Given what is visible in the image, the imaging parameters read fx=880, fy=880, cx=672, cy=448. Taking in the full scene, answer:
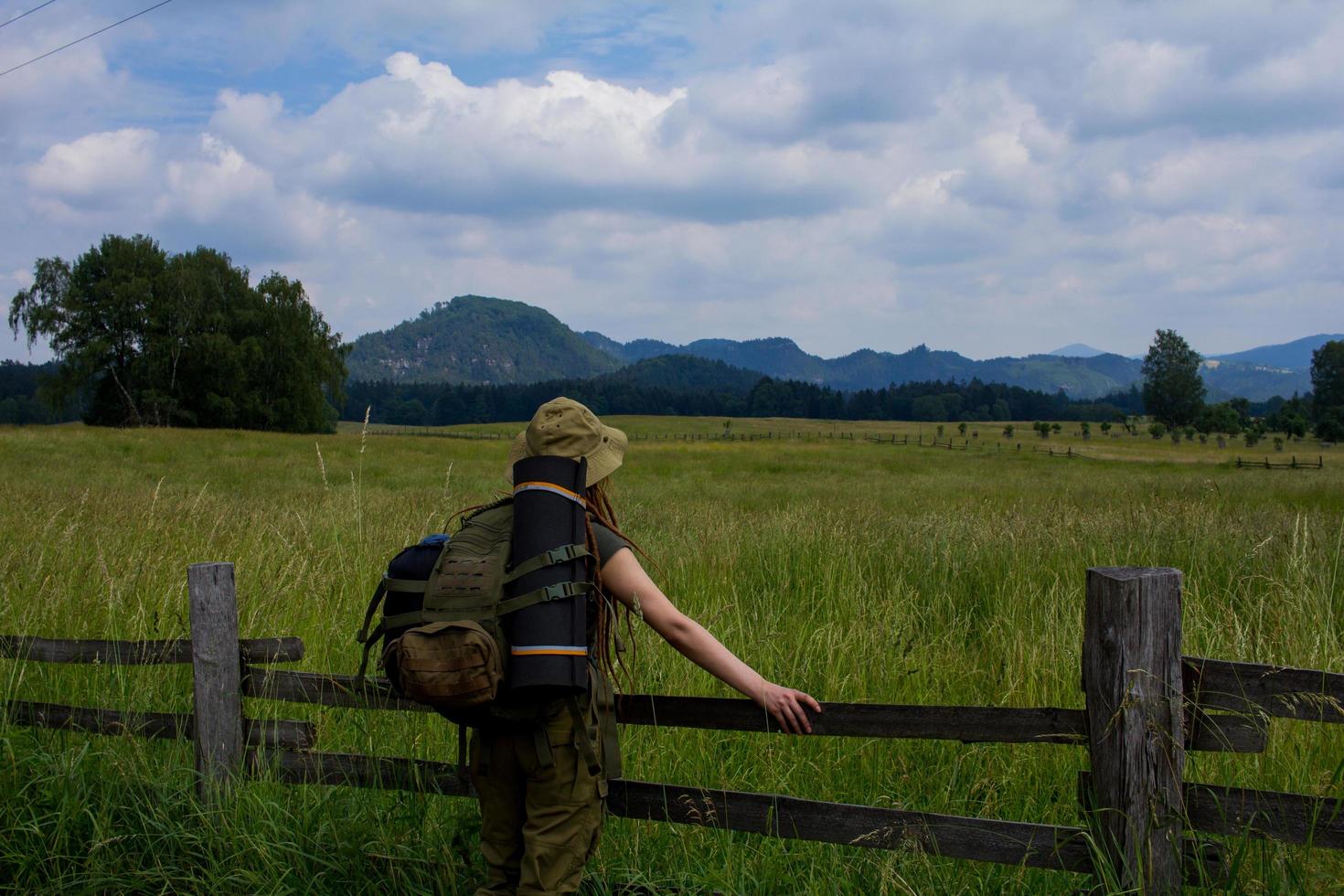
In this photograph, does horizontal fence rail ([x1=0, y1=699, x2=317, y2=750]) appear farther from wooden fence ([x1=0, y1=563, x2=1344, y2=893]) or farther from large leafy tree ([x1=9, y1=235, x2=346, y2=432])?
large leafy tree ([x1=9, y1=235, x2=346, y2=432])

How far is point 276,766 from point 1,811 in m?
1.16

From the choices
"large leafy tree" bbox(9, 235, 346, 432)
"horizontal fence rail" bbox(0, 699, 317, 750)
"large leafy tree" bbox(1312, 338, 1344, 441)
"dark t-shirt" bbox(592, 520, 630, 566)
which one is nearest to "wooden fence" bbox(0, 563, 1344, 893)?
"horizontal fence rail" bbox(0, 699, 317, 750)

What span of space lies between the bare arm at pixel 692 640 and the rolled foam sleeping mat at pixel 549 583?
0.15 metres

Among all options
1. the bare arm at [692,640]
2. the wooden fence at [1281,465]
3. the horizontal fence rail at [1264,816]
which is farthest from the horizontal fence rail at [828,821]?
the wooden fence at [1281,465]

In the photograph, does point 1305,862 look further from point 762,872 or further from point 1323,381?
point 1323,381

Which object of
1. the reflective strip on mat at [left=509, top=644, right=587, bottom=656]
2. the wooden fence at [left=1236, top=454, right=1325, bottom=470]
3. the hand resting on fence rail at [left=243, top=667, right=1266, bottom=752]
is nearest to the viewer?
the reflective strip on mat at [left=509, top=644, right=587, bottom=656]

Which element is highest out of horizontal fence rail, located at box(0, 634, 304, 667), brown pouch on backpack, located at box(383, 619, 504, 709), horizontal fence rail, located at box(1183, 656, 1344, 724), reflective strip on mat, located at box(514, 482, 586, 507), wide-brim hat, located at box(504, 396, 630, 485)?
wide-brim hat, located at box(504, 396, 630, 485)

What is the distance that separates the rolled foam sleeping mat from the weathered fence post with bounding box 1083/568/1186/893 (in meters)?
1.55

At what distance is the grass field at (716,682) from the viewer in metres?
3.30

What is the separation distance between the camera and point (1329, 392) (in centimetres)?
10694

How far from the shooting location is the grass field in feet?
10.8

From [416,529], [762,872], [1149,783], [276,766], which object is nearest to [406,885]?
[276,766]

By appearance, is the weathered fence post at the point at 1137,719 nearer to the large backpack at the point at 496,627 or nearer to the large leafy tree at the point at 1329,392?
the large backpack at the point at 496,627

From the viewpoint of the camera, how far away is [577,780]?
8.46 feet
